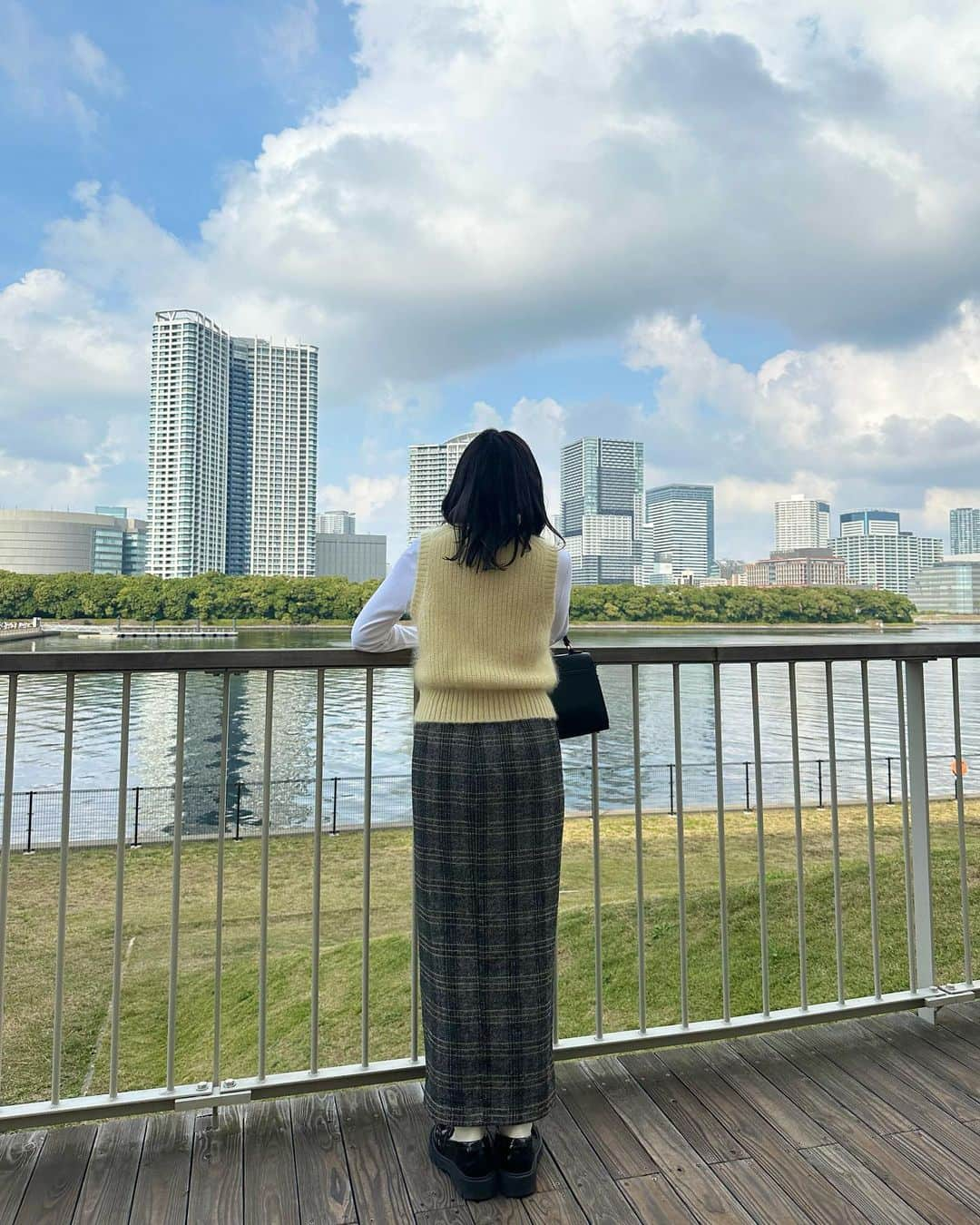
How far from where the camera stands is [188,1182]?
4.66 feet

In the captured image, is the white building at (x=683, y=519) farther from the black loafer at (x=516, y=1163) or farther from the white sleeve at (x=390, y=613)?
the black loafer at (x=516, y=1163)

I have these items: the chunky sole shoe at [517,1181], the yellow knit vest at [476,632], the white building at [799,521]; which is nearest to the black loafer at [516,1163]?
the chunky sole shoe at [517,1181]

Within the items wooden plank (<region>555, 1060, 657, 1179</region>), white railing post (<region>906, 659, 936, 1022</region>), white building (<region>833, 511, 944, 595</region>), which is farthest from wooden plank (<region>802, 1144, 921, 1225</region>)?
white building (<region>833, 511, 944, 595</region>)

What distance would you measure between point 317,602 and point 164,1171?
17001 millimetres

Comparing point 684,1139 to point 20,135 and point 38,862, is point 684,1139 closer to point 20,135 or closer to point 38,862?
point 38,862

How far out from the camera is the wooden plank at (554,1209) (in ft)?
4.33

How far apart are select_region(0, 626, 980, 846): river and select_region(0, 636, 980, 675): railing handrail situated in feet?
0.15

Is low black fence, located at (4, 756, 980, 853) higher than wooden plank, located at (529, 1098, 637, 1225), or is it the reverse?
wooden plank, located at (529, 1098, 637, 1225)

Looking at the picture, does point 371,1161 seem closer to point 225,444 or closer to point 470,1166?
point 470,1166

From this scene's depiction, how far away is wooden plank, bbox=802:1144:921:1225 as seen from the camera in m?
1.32

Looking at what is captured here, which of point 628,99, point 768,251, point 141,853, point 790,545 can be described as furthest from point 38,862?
point 768,251

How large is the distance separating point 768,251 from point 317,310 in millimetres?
47243

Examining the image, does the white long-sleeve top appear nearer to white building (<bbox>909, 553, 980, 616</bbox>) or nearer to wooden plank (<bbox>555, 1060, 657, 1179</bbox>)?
wooden plank (<bbox>555, 1060, 657, 1179</bbox>)

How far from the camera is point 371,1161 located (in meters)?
1.49
